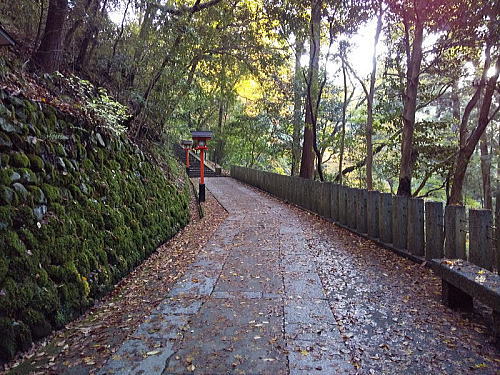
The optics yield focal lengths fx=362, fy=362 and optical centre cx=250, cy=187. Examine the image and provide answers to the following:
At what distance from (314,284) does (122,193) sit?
3509 millimetres

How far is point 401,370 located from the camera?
2.82 m

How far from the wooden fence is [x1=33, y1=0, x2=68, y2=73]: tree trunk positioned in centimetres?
673

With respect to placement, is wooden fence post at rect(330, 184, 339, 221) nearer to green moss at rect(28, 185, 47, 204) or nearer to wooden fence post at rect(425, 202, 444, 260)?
wooden fence post at rect(425, 202, 444, 260)

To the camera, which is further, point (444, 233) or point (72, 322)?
point (444, 233)

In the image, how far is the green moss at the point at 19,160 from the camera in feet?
12.2

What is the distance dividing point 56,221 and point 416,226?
5.00 metres

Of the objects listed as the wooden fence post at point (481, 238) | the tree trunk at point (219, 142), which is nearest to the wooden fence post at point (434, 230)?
the wooden fence post at point (481, 238)

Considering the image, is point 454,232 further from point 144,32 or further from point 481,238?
point 144,32

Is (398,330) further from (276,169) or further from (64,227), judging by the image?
(276,169)

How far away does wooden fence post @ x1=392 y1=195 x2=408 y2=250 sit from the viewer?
599 centimetres

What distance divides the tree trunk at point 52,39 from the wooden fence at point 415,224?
6729 mm

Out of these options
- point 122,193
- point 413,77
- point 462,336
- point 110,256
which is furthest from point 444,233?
point 122,193

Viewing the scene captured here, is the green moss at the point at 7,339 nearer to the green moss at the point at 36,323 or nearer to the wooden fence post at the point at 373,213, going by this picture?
the green moss at the point at 36,323

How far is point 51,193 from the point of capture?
4.13 m
